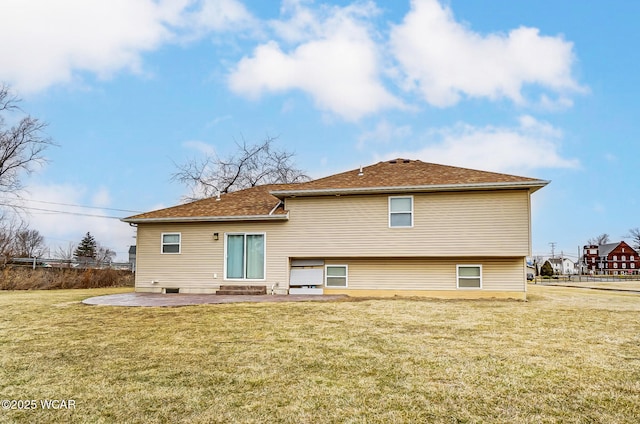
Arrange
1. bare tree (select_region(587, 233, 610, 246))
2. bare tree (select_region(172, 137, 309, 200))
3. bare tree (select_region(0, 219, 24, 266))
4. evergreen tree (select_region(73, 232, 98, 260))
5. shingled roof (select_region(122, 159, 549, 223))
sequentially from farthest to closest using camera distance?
bare tree (select_region(587, 233, 610, 246)), evergreen tree (select_region(73, 232, 98, 260)), bare tree (select_region(172, 137, 309, 200)), bare tree (select_region(0, 219, 24, 266)), shingled roof (select_region(122, 159, 549, 223))

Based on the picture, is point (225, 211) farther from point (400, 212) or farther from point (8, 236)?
point (8, 236)

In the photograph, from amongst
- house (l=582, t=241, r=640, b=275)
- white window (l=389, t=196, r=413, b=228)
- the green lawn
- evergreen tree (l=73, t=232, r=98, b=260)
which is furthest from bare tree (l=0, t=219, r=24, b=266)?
house (l=582, t=241, r=640, b=275)

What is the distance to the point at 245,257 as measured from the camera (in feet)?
48.4

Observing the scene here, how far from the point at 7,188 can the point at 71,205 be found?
28.0ft

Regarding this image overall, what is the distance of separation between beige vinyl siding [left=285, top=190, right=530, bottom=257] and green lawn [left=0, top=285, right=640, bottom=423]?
4077 mm

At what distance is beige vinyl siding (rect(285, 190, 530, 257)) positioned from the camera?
13.1m

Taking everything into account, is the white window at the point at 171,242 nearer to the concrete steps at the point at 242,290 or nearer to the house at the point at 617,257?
the concrete steps at the point at 242,290

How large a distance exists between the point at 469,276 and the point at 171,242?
1058 centimetres

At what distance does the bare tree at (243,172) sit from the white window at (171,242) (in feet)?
54.3

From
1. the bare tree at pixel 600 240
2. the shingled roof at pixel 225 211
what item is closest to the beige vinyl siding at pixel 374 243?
the shingled roof at pixel 225 211

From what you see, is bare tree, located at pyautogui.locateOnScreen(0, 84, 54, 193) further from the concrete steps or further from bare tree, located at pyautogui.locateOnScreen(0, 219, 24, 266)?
the concrete steps

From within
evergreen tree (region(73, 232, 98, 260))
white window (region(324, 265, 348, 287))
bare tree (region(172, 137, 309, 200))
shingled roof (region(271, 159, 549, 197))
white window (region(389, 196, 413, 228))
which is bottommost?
white window (region(324, 265, 348, 287))

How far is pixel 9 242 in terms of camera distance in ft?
77.7

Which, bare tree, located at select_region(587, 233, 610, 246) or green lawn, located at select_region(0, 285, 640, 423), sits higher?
bare tree, located at select_region(587, 233, 610, 246)
